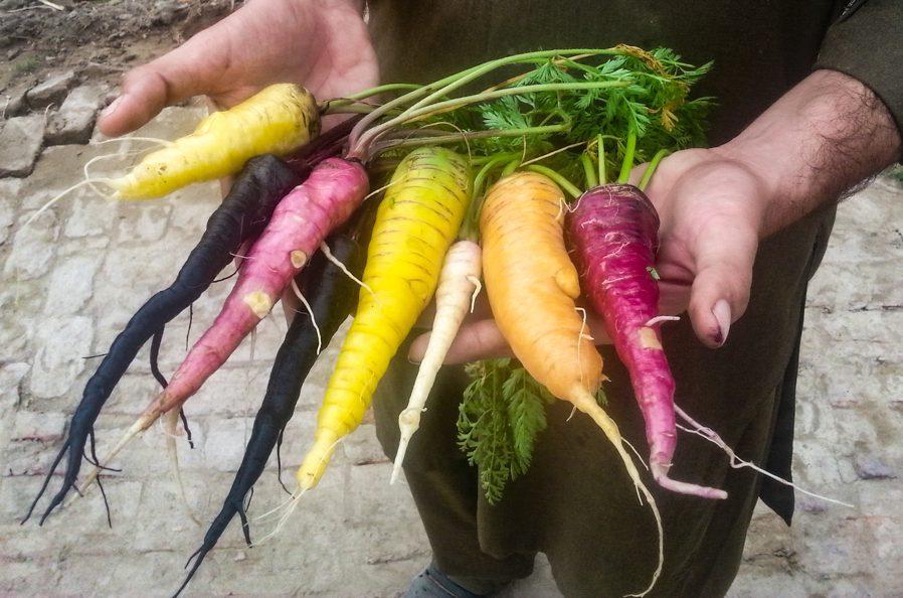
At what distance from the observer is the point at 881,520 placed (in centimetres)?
234

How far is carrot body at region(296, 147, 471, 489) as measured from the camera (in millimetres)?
1119

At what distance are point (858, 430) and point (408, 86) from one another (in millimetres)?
2083

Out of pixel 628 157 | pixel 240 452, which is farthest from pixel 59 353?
pixel 628 157

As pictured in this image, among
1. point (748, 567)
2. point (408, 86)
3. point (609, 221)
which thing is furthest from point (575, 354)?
point (748, 567)

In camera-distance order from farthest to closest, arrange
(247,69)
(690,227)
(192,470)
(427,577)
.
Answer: (192,470)
(427,577)
(247,69)
(690,227)

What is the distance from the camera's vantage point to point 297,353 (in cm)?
113

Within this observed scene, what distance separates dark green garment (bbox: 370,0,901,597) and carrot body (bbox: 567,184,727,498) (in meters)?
0.26

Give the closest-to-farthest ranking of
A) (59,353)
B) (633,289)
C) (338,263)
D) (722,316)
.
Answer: (722,316) → (633,289) → (338,263) → (59,353)

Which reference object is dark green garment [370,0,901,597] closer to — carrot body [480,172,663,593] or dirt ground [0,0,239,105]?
carrot body [480,172,663,593]

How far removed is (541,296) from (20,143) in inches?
137

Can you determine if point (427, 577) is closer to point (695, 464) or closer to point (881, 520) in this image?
point (695, 464)

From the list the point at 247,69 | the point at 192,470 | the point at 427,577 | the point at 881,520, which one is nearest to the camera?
the point at 247,69

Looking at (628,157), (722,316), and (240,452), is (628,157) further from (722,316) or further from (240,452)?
(240,452)

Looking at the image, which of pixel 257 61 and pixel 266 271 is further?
pixel 257 61
